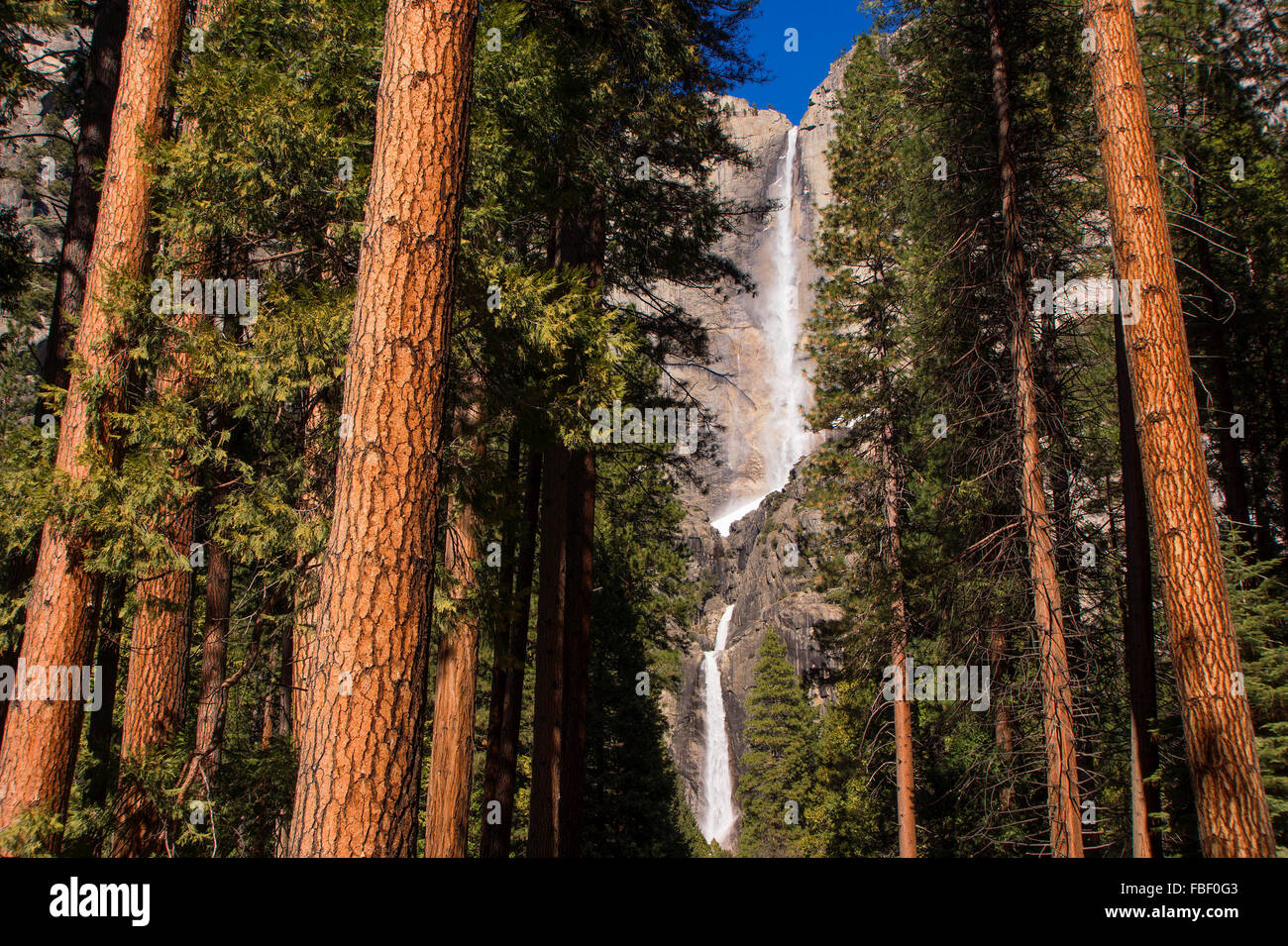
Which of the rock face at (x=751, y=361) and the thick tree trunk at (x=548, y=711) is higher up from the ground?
the rock face at (x=751, y=361)

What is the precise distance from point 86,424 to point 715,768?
121 feet

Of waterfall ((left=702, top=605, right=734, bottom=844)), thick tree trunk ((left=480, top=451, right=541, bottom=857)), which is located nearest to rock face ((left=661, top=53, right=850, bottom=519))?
waterfall ((left=702, top=605, right=734, bottom=844))

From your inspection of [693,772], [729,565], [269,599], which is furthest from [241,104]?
[729,565]

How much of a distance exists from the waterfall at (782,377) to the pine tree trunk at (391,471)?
6043 centimetres

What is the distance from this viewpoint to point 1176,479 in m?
4.67

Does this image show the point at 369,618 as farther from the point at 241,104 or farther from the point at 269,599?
the point at 241,104

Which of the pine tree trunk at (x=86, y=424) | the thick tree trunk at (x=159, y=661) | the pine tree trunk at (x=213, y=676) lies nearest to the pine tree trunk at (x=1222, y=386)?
the pine tree trunk at (x=213, y=676)

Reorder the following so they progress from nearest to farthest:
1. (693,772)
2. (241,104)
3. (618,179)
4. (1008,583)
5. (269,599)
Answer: (241,104) → (269,599) → (1008,583) → (618,179) → (693,772)

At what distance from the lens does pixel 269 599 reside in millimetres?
5277

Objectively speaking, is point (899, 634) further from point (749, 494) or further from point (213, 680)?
point (749, 494)

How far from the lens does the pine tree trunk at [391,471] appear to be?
8.40ft
